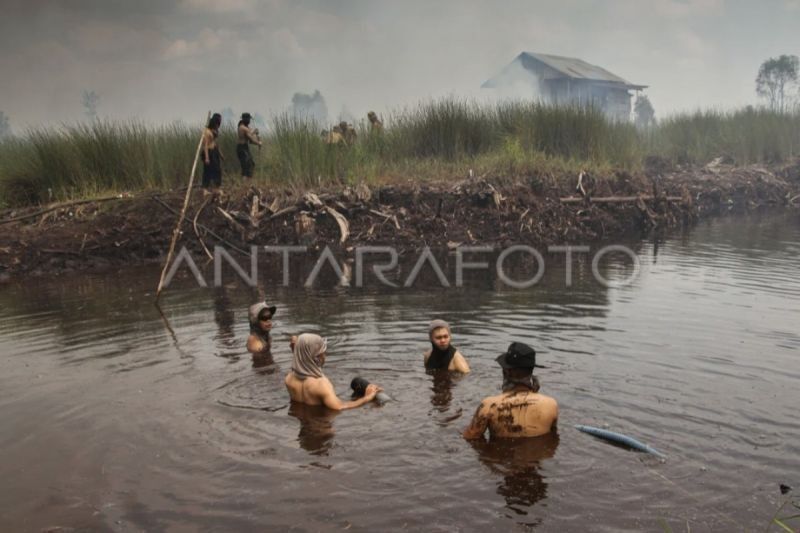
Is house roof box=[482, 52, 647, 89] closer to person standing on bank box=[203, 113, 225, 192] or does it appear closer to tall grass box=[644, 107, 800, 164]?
tall grass box=[644, 107, 800, 164]

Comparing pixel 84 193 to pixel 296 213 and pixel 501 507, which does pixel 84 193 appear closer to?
pixel 296 213

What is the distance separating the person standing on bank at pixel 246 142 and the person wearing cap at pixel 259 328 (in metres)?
→ 10.3

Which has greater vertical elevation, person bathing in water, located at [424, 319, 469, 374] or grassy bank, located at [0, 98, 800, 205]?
grassy bank, located at [0, 98, 800, 205]

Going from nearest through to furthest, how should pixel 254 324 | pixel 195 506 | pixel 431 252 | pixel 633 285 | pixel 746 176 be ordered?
pixel 195 506, pixel 254 324, pixel 633 285, pixel 431 252, pixel 746 176

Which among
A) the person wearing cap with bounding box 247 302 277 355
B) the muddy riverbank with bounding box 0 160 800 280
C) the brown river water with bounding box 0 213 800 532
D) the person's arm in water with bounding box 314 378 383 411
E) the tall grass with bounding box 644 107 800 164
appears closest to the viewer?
the brown river water with bounding box 0 213 800 532

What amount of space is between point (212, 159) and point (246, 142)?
3.67 ft

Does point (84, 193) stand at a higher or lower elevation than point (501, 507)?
higher

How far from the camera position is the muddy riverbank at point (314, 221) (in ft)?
58.5

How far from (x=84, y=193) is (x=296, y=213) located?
588cm

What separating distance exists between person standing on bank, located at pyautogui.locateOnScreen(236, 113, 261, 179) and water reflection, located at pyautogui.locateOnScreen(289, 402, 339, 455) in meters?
12.9

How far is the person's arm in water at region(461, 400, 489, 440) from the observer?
6258 mm

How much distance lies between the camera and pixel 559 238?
65.1 feet

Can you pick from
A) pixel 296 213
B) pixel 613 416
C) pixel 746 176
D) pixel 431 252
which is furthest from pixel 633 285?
pixel 746 176

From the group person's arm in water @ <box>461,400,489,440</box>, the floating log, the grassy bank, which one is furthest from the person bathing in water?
the floating log
